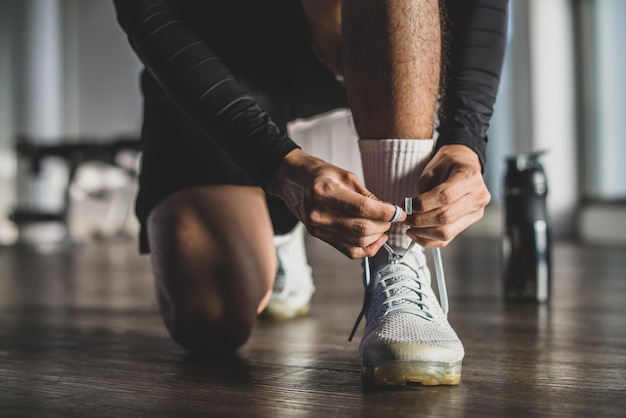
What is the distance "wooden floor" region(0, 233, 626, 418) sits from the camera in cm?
69

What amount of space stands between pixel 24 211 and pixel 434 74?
5255 mm

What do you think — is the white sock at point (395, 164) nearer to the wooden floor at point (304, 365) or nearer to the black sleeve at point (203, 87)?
the black sleeve at point (203, 87)

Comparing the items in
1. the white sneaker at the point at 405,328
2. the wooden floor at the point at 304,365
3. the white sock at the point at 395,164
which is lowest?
the wooden floor at the point at 304,365

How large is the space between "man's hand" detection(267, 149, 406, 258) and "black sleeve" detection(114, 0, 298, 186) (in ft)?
0.26

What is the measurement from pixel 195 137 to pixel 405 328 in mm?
525

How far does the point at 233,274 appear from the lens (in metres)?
1.10

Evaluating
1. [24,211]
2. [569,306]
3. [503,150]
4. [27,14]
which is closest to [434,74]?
[569,306]

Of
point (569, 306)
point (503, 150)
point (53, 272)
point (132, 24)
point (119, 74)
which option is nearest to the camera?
point (132, 24)

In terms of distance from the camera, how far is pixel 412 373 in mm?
758

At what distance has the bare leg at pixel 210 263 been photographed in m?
1.05

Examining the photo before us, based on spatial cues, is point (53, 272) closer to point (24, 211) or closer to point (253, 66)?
point (253, 66)

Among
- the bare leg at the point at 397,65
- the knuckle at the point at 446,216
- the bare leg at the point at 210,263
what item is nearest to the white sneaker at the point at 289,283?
the bare leg at the point at 210,263

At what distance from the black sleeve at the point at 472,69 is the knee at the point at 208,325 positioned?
1.31 feet

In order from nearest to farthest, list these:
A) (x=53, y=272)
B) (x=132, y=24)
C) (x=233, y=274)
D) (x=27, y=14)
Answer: (x=132, y=24), (x=233, y=274), (x=53, y=272), (x=27, y=14)
